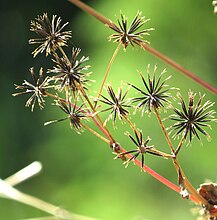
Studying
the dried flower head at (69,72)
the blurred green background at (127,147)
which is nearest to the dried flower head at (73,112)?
the dried flower head at (69,72)

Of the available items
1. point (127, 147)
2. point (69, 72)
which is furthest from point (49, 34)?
point (127, 147)

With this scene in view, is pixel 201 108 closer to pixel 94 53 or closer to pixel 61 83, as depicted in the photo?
pixel 61 83

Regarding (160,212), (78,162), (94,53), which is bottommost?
(160,212)

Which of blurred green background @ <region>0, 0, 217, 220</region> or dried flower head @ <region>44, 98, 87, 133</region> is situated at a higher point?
blurred green background @ <region>0, 0, 217, 220</region>

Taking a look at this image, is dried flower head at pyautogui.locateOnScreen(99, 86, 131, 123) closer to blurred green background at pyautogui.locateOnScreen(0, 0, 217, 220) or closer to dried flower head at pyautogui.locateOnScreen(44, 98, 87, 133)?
dried flower head at pyautogui.locateOnScreen(44, 98, 87, 133)

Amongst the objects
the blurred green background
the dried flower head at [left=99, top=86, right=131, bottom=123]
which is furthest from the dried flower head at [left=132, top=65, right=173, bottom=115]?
the blurred green background

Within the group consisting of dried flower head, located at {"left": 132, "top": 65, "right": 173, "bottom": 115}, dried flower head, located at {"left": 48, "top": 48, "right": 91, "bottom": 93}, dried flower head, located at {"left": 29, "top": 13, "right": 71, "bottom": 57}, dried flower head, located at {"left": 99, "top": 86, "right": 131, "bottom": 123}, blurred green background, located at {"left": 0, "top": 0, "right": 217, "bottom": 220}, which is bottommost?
dried flower head, located at {"left": 132, "top": 65, "right": 173, "bottom": 115}

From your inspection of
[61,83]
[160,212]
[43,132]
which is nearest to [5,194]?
[61,83]

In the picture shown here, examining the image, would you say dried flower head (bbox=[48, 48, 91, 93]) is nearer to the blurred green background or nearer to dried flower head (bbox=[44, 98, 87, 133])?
dried flower head (bbox=[44, 98, 87, 133])

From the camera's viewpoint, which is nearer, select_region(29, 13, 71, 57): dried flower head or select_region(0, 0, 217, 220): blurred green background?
select_region(29, 13, 71, 57): dried flower head

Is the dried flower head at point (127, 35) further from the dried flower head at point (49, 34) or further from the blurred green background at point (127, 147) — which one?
the blurred green background at point (127, 147)

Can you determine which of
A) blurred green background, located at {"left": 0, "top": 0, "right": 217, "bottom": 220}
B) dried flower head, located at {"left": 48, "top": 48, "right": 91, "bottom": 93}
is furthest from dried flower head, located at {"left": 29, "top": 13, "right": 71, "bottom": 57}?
blurred green background, located at {"left": 0, "top": 0, "right": 217, "bottom": 220}
